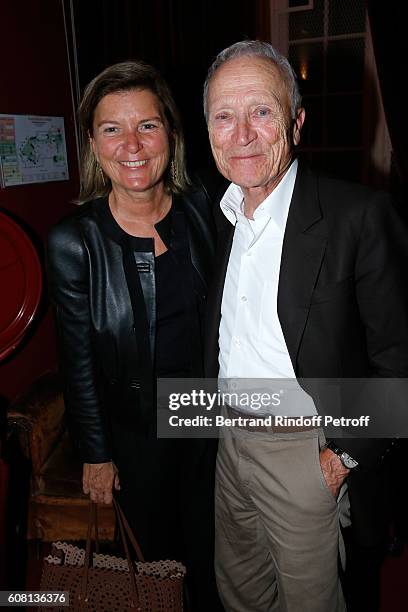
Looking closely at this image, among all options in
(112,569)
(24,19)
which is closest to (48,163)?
(24,19)

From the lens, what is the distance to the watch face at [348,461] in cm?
122

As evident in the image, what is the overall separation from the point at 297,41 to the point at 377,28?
3.41 feet

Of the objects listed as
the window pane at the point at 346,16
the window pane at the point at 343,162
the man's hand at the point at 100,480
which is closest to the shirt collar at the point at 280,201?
the man's hand at the point at 100,480

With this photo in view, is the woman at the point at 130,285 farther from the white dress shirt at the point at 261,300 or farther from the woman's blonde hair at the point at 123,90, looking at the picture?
the white dress shirt at the point at 261,300

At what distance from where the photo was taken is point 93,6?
2703 mm

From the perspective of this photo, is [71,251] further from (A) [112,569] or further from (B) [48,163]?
(B) [48,163]

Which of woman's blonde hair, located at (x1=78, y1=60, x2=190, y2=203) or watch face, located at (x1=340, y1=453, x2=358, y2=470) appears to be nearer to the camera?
watch face, located at (x1=340, y1=453, x2=358, y2=470)

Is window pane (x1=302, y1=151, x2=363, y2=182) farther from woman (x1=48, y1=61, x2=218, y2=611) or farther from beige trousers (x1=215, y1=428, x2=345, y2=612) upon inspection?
beige trousers (x1=215, y1=428, x2=345, y2=612)

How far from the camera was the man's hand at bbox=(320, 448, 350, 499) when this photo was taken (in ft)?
4.10

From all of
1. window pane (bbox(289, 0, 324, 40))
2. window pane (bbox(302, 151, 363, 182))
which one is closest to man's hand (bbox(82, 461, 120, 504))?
window pane (bbox(302, 151, 363, 182))

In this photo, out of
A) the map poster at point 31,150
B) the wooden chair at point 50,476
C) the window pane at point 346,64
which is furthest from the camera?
the window pane at point 346,64

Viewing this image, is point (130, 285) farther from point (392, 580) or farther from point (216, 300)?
point (392, 580)

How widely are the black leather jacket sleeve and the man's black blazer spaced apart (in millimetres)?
602

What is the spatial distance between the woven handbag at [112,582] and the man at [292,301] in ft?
1.08
